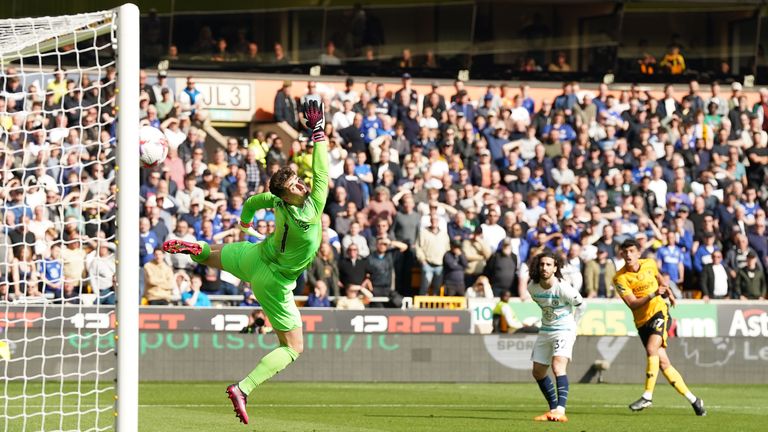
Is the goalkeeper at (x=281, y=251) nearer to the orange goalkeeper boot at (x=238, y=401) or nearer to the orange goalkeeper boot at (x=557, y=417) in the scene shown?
the orange goalkeeper boot at (x=238, y=401)

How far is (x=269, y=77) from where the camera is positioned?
28.3m

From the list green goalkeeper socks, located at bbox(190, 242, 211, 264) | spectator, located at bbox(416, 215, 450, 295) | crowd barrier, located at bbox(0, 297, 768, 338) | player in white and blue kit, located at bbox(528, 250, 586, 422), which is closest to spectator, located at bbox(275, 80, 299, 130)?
spectator, located at bbox(416, 215, 450, 295)

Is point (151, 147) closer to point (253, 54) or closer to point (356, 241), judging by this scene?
point (356, 241)

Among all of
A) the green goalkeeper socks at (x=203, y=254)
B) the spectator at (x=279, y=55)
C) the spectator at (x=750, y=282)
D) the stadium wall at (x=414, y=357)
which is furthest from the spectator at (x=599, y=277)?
the green goalkeeper socks at (x=203, y=254)

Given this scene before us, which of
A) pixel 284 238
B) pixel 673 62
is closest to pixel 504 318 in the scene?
pixel 284 238

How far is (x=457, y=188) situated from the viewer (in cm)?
2442

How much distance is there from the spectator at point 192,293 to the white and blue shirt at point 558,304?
7861 mm

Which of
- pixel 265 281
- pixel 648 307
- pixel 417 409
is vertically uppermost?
pixel 265 281

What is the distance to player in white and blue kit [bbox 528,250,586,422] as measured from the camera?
47.2 ft

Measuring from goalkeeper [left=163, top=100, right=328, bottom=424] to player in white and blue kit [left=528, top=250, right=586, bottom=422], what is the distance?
11.8 ft

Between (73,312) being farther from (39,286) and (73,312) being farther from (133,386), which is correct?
(133,386)

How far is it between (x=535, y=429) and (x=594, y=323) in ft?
31.8

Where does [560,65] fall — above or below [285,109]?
above

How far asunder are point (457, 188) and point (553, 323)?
9940mm
